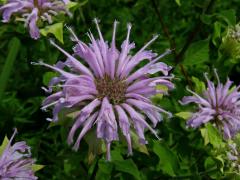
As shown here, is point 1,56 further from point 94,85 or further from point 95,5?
point 94,85

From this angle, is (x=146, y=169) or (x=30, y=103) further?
(x=30, y=103)

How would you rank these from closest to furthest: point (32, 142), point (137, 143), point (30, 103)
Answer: point (137, 143) < point (32, 142) < point (30, 103)

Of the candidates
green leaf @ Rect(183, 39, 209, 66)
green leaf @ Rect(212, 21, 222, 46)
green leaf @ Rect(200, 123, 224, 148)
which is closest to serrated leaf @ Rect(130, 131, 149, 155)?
green leaf @ Rect(200, 123, 224, 148)

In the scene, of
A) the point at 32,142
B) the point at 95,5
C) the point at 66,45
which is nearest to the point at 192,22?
the point at 95,5

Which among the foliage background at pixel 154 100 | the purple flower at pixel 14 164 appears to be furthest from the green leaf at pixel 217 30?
the purple flower at pixel 14 164

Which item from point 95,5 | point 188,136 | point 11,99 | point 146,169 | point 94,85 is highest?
point 95,5

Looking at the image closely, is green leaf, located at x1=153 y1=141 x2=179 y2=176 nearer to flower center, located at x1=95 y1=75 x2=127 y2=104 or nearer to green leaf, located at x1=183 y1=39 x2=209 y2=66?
flower center, located at x1=95 y1=75 x2=127 y2=104

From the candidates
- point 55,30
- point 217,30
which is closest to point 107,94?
point 55,30
